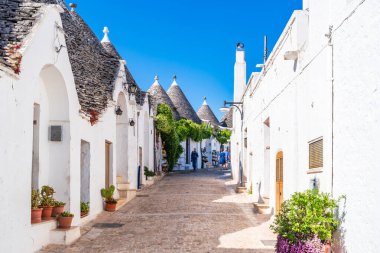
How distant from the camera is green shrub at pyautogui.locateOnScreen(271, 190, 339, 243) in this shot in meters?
7.46

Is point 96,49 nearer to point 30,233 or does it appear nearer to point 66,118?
point 66,118

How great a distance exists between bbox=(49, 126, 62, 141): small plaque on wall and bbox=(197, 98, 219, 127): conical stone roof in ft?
121

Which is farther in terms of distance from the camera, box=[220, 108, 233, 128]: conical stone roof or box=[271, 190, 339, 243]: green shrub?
box=[220, 108, 233, 128]: conical stone roof

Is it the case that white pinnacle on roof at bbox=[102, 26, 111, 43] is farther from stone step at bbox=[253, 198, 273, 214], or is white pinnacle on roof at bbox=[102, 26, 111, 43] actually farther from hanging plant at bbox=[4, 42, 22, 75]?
hanging plant at bbox=[4, 42, 22, 75]

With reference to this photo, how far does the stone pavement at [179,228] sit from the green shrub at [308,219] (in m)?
2.47

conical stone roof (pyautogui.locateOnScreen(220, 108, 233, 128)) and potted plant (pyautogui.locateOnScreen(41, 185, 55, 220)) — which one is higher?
conical stone roof (pyautogui.locateOnScreen(220, 108, 233, 128))

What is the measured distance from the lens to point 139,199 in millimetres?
18719

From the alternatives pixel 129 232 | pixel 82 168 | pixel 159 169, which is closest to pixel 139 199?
pixel 82 168

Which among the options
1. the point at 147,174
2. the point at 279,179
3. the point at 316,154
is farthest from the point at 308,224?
the point at 147,174

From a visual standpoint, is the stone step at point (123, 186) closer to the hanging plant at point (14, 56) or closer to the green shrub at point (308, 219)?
the hanging plant at point (14, 56)

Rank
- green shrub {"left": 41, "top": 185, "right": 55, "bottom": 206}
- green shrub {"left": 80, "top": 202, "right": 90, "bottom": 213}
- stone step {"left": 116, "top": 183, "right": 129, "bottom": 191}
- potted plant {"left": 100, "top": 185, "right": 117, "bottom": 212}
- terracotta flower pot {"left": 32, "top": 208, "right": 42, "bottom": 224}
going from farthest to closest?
stone step {"left": 116, "top": 183, "right": 129, "bottom": 191}, potted plant {"left": 100, "top": 185, "right": 117, "bottom": 212}, green shrub {"left": 80, "top": 202, "right": 90, "bottom": 213}, green shrub {"left": 41, "top": 185, "right": 55, "bottom": 206}, terracotta flower pot {"left": 32, "top": 208, "right": 42, "bottom": 224}

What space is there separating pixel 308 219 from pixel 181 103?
110 ft

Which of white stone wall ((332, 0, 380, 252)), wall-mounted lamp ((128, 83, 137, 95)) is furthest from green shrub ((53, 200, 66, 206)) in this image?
wall-mounted lamp ((128, 83, 137, 95))

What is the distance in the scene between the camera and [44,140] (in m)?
11.5
